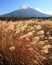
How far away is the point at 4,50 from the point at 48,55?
1299 millimetres

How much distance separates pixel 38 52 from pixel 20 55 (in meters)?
0.57

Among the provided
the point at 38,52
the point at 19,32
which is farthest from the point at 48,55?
the point at 19,32

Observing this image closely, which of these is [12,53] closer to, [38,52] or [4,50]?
[4,50]

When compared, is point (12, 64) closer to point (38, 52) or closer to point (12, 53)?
point (12, 53)

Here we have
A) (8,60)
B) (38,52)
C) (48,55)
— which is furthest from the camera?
(48,55)

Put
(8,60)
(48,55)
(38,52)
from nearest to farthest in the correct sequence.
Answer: (8,60)
(38,52)
(48,55)

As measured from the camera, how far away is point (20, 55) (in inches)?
229

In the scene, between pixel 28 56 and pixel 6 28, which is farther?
pixel 6 28

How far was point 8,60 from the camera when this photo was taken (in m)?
5.76

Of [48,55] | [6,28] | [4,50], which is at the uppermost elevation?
[6,28]

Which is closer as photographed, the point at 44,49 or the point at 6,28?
the point at 44,49

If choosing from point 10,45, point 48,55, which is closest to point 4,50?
point 10,45

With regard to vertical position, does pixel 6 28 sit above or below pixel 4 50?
above

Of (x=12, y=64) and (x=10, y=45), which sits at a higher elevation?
(x=10, y=45)
